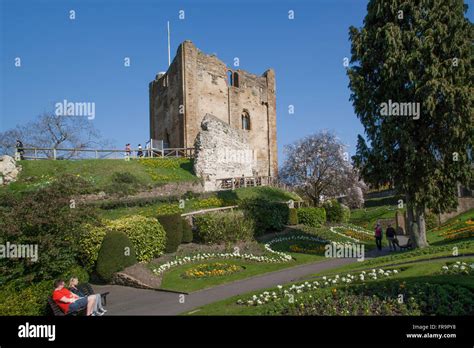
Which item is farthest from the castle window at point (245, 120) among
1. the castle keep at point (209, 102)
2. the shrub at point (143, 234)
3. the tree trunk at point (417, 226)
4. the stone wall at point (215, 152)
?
the shrub at point (143, 234)

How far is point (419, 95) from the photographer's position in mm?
18156

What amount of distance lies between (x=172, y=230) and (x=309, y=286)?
9612 mm

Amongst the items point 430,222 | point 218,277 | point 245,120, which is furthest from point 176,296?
point 245,120

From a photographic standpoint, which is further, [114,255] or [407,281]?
[114,255]

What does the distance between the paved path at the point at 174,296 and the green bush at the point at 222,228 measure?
18.4 ft

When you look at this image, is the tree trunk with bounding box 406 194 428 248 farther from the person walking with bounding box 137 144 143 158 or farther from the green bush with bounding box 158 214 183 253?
the person walking with bounding box 137 144 143 158

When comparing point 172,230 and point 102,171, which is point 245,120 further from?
point 172,230

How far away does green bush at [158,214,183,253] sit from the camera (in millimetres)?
19672

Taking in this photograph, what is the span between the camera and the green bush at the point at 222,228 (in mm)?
21766

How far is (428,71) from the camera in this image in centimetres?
1773

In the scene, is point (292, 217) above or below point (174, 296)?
above

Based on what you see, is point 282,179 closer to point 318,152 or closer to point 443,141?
point 318,152

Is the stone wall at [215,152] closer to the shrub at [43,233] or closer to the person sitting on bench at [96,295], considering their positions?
the shrub at [43,233]
